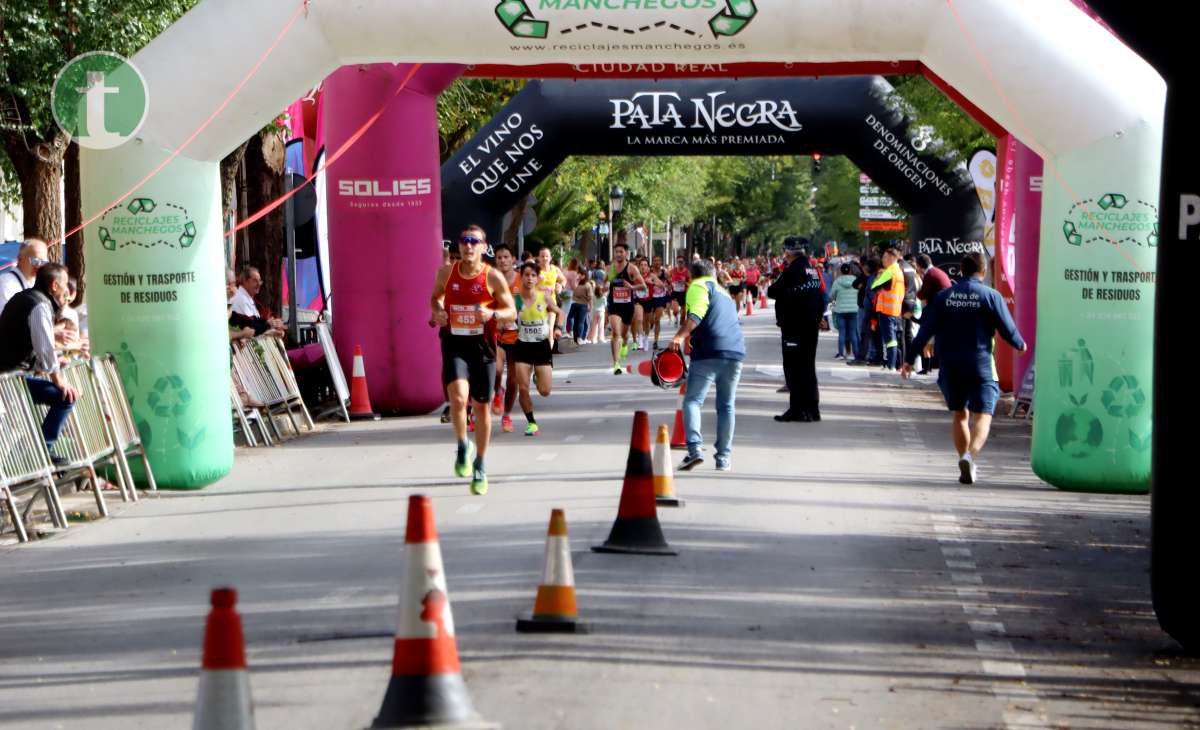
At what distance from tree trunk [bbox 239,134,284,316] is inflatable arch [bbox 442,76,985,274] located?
2430 millimetres

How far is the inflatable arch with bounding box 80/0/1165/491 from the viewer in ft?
42.4

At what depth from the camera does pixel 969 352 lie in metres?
13.9

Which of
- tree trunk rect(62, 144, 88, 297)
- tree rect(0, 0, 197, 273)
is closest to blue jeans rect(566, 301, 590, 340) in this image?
tree trunk rect(62, 144, 88, 297)

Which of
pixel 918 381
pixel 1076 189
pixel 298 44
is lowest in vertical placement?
pixel 918 381

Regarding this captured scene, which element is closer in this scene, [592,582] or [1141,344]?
[592,582]

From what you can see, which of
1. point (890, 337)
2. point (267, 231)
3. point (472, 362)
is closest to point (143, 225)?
point (472, 362)

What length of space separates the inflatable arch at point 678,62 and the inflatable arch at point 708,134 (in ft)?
34.8

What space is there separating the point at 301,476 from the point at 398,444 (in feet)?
7.25

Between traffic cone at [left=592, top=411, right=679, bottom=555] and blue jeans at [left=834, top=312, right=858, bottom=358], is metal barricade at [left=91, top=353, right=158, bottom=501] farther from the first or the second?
blue jeans at [left=834, top=312, right=858, bottom=358]

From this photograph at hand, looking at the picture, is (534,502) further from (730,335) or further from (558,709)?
(558,709)

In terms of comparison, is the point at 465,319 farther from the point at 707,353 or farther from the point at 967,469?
the point at 967,469

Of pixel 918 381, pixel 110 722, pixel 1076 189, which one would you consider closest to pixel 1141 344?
pixel 1076 189

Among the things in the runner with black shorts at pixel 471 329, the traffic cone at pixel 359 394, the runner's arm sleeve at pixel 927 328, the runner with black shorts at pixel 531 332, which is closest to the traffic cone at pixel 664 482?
the runner with black shorts at pixel 471 329

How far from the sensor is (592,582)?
908cm
